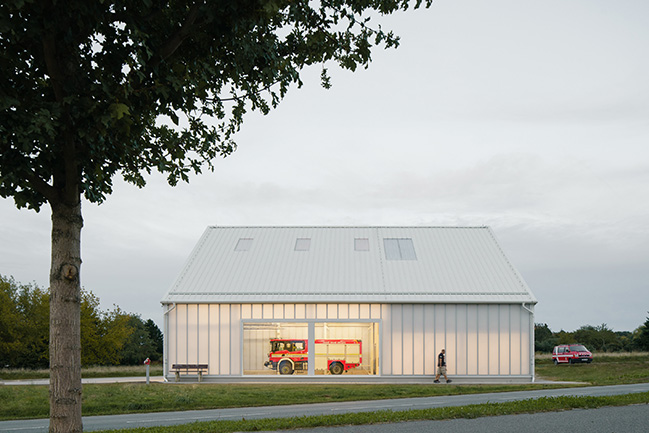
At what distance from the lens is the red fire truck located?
81.8 feet

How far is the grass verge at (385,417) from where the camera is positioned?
1016cm

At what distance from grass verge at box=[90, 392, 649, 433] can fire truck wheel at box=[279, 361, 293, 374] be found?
45.7 ft

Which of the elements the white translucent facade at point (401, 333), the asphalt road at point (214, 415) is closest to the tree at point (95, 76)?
the asphalt road at point (214, 415)

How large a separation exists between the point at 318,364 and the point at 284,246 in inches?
249

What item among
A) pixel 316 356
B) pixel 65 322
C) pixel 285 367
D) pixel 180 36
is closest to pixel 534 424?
pixel 65 322

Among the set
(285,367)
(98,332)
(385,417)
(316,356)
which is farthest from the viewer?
(98,332)

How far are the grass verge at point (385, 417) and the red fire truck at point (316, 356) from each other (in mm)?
13753

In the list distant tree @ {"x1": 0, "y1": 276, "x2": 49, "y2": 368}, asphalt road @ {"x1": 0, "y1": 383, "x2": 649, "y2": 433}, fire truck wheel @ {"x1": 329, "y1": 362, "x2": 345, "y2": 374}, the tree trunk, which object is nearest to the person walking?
fire truck wheel @ {"x1": 329, "y1": 362, "x2": 345, "y2": 374}

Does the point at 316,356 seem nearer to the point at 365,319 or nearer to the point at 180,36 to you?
the point at 365,319

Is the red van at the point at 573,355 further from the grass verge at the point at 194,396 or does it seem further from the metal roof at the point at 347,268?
the grass verge at the point at 194,396

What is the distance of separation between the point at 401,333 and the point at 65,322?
17870 millimetres

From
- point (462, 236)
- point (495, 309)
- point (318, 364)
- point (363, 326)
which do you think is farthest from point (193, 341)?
point (462, 236)

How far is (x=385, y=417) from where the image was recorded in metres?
10.8

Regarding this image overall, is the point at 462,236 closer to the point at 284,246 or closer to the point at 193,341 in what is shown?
the point at 284,246
